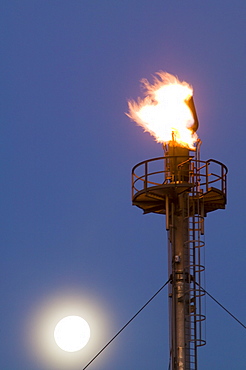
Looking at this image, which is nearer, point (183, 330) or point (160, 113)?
point (183, 330)

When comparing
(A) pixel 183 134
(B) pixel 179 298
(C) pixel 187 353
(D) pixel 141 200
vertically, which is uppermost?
(A) pixel 183 134

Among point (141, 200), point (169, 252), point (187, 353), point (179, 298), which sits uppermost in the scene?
point (141, 200)

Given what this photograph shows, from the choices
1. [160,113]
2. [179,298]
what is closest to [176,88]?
[160,113]

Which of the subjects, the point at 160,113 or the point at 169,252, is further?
the point at 160,113

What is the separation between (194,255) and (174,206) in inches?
80.6

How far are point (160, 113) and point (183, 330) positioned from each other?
9.11 meters

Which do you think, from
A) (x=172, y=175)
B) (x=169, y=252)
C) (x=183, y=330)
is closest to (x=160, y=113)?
(x=172, y=175)

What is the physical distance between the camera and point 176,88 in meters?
33.8

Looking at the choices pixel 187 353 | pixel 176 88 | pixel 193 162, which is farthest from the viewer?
pixel 176 88

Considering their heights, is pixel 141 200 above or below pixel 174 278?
above

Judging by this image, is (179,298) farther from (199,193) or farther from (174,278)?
(199,193)

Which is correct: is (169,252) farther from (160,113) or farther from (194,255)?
(160,113)

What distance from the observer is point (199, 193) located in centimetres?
3089

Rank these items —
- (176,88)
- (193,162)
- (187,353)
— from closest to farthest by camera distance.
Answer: (187,353) → (193,162) → (176,88)
